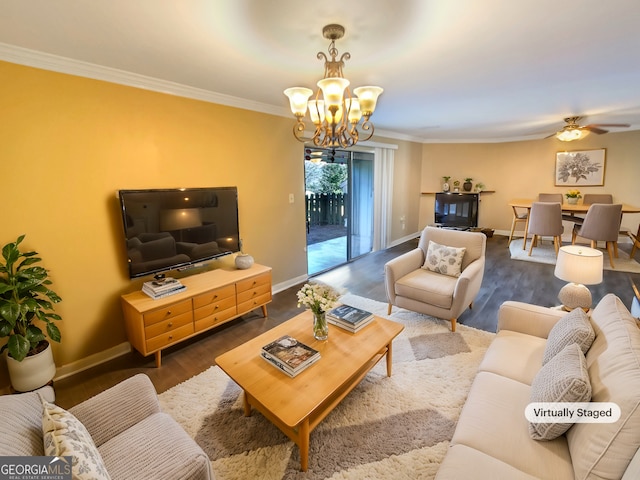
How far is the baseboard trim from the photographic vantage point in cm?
238

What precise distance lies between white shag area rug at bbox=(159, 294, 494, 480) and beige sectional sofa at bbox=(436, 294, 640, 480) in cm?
46

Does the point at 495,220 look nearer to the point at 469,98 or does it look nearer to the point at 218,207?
the point at 469,98

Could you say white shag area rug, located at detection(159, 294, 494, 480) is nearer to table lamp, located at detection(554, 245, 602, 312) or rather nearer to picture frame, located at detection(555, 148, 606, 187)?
table lamp, located at detection(554, 245, 602, 312)

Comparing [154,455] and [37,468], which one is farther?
[154,455]

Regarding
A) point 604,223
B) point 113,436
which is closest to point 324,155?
point 113,436

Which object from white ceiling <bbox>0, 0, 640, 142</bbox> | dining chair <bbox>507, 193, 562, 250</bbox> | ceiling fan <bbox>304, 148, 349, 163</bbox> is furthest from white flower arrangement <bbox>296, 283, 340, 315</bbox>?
dining chair <bbox>507, 193, 562, 250</bbox>

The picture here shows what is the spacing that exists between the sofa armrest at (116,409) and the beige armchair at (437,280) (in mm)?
2346

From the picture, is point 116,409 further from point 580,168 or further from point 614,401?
point 580,168

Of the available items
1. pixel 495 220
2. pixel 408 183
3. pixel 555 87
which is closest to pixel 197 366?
pixel 555 87

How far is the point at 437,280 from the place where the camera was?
3.08 metres

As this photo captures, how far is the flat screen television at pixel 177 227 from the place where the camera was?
2.50 metres

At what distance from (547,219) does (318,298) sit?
5.19m

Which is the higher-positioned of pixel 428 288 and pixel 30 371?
pixel 428 288

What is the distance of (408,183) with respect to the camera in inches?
273
